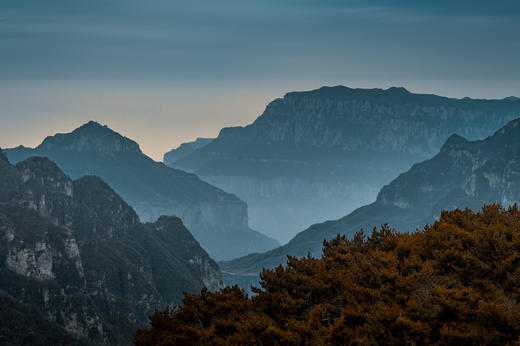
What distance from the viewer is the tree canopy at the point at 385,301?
48.5 meters

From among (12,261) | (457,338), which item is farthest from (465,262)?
(12,261)

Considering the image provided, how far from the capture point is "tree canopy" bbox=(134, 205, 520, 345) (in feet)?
159

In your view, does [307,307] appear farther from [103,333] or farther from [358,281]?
[103,333]

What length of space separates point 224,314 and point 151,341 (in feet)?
20.1

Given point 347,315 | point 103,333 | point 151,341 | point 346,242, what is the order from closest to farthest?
point 347,315, point 151,341, point 346,242, point 103,333

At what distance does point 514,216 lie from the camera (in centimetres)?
6981

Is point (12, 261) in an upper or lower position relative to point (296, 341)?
lower

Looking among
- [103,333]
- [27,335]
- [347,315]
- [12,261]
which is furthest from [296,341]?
[12,261]

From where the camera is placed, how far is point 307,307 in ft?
190

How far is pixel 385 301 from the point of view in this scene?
53688 mm

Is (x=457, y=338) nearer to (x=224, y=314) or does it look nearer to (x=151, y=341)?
(x=224, y=314)

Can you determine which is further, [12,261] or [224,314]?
[12,261]

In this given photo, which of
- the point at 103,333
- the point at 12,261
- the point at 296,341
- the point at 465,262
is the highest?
the point at 465,262

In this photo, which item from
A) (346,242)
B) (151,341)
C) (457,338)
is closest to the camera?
(457,338)
